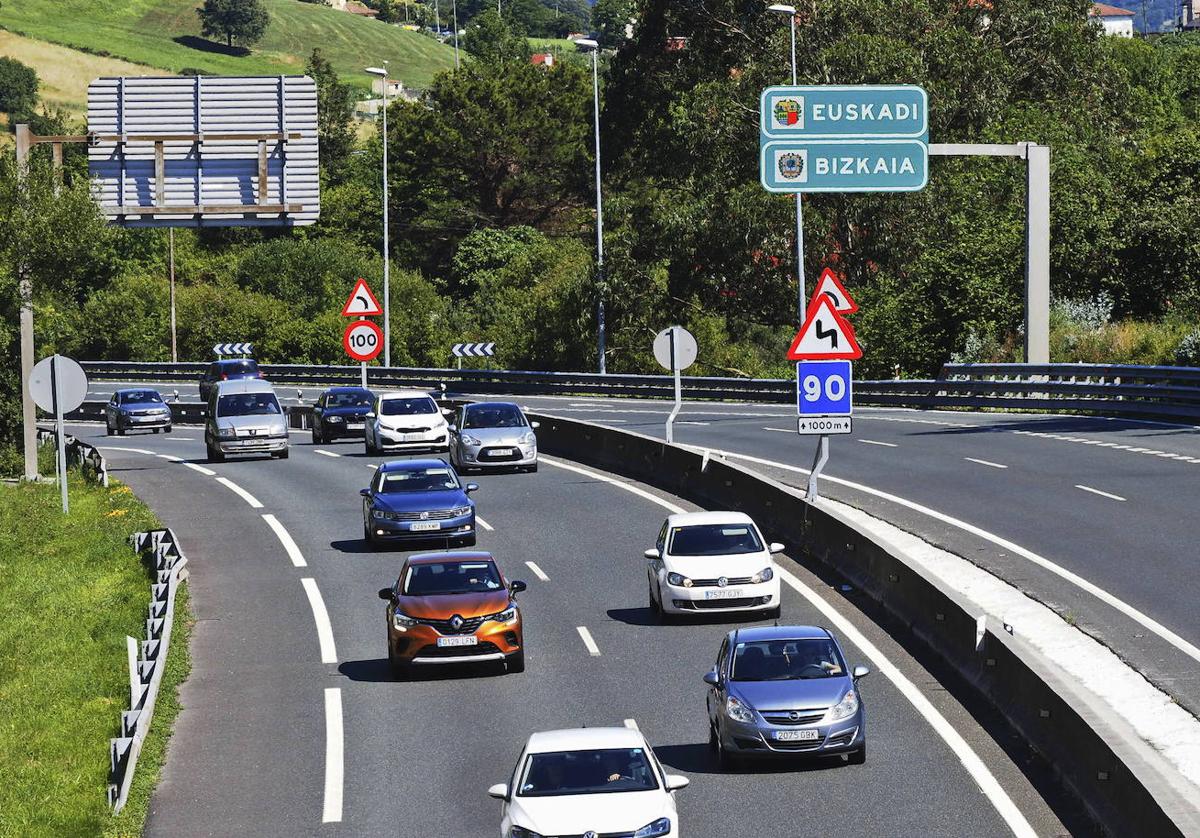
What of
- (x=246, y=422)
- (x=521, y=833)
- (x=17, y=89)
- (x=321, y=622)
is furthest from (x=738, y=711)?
(x=17, y=89)

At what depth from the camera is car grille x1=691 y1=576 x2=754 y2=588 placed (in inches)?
941

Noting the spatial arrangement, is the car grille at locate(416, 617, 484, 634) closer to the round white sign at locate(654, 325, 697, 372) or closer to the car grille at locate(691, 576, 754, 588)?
the car grille at locate(691, 576, 754, 588)

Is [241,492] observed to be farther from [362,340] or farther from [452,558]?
[452,558]

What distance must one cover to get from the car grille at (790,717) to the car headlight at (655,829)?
10.6 ft

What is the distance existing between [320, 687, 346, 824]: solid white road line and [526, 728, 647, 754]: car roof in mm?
2489

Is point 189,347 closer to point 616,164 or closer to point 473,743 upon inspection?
point 616,164

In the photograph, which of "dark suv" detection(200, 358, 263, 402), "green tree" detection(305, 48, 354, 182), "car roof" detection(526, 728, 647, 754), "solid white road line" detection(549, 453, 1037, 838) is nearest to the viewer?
"car roof" detection(526, 728, 647, 754)

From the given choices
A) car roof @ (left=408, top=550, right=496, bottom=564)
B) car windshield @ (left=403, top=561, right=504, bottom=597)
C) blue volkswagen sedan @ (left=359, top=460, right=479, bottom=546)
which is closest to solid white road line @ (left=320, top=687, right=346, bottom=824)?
car windshield @ (left=403, top=561, right=504, bottom=597)

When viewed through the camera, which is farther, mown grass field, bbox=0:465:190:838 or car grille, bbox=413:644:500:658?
car grille, bbox=413:644:500:658

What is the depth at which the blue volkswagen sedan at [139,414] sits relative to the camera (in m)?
62.7

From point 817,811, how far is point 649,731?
139 inches

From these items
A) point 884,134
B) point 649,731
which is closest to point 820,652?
point 649,731

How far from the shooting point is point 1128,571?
23734mm

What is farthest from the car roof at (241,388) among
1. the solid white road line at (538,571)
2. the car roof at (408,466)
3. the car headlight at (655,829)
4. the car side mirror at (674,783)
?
the car headlight at (655,829)
